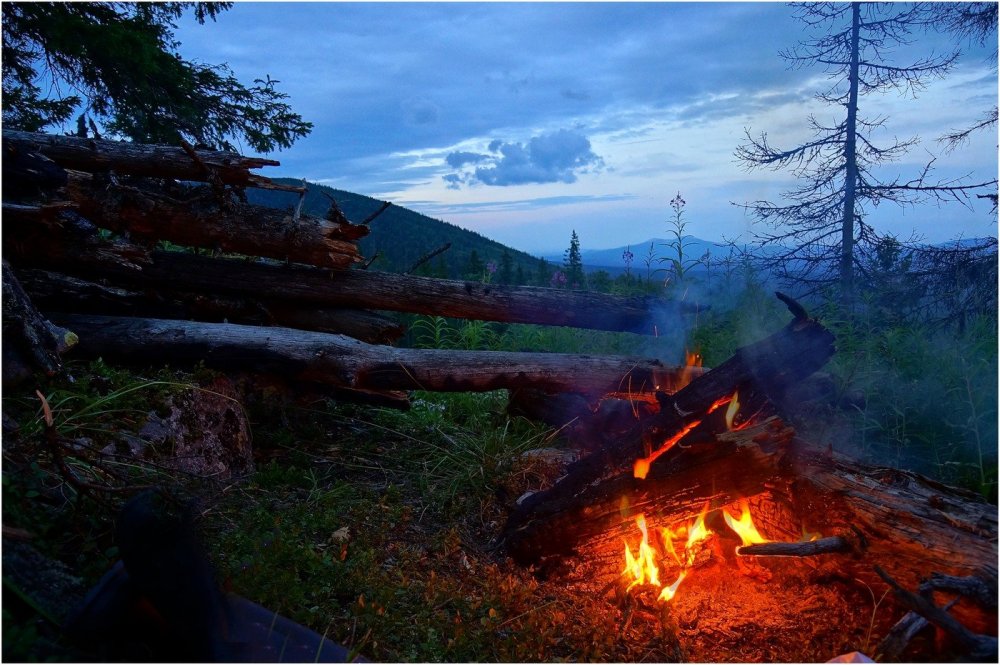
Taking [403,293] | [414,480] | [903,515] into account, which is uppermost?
[403,293]

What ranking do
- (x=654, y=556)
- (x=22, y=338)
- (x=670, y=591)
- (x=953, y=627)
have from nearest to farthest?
1. (x=953, y=627)
2. (x=670, y=591)
3. (x=22, y=338)
4. (x=654, y=556)

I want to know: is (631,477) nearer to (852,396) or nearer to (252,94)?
(852,396)

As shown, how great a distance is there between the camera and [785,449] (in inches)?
130

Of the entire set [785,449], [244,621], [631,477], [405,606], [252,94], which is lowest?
[405,606]

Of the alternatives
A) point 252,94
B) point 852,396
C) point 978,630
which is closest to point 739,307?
point 852,396

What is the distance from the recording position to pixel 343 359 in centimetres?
509

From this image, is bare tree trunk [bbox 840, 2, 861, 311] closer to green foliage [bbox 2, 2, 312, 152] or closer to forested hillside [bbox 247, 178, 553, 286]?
green foliage [bbox 2, 2, 312, 152]

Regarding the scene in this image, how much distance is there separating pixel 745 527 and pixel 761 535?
0.11 m

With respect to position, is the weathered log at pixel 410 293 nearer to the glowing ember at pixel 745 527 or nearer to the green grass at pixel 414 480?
the green grass at pixel 414 480

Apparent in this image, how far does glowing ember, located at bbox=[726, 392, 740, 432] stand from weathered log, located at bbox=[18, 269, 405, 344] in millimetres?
3191

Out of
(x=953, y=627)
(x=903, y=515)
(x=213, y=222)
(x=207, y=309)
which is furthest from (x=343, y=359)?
(x=953, y=627)

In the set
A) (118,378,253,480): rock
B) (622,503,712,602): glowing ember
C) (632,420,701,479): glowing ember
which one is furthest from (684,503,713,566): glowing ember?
(118,378,253,480): rock

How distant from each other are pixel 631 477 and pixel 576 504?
1.17 feet

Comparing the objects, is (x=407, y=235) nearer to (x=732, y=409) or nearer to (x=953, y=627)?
(x=732, y=409)
